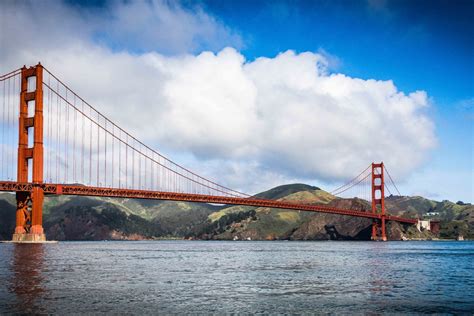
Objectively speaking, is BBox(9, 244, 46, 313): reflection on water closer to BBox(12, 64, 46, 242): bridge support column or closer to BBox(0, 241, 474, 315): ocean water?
BBox(0, 241, 474, 315): ocean water

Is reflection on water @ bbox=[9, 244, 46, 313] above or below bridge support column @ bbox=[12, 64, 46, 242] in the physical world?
below

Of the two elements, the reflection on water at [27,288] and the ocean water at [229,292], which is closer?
the reflection on water at [27,288]

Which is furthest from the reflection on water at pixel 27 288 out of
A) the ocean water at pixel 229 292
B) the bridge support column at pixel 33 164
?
the bridge support column at pixel 33 164

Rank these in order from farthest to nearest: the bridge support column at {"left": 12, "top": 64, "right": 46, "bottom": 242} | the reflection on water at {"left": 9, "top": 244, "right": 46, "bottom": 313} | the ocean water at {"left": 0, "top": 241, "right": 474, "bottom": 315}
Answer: the bridge support column at {"left": 12, "top": 64, "right": 46, "bottom": 242}
the ocean water at {"left": 0, "top": 241, "right": 474, "bottom": 315}
the reflection on water at {"left": 9, "top": 244, "right": 46, "bottom": 313}

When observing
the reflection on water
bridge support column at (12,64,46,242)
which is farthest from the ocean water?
bridge support column at (12,64,46,242)

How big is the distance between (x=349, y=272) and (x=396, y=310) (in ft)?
71.3

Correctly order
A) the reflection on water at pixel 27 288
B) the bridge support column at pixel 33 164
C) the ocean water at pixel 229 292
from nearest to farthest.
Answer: the reflection on water at pixel 27 288
the ocean water at pixel 229 292
the bridge support column at pixel 33 164

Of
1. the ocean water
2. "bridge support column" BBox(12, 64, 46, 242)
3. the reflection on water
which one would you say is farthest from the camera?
"bridge support column" BBox(12, 64, 46, 242)

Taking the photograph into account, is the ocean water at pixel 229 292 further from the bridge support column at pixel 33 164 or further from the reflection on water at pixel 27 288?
the bridge support column at pixel 33 164

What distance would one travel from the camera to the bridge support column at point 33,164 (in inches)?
4043

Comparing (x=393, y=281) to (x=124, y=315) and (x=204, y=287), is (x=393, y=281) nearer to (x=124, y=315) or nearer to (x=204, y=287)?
(x=204, y=287)

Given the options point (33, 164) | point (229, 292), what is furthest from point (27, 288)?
point (33, 164)

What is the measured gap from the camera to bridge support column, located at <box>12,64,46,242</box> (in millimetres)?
102688

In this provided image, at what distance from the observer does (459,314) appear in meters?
26.3
